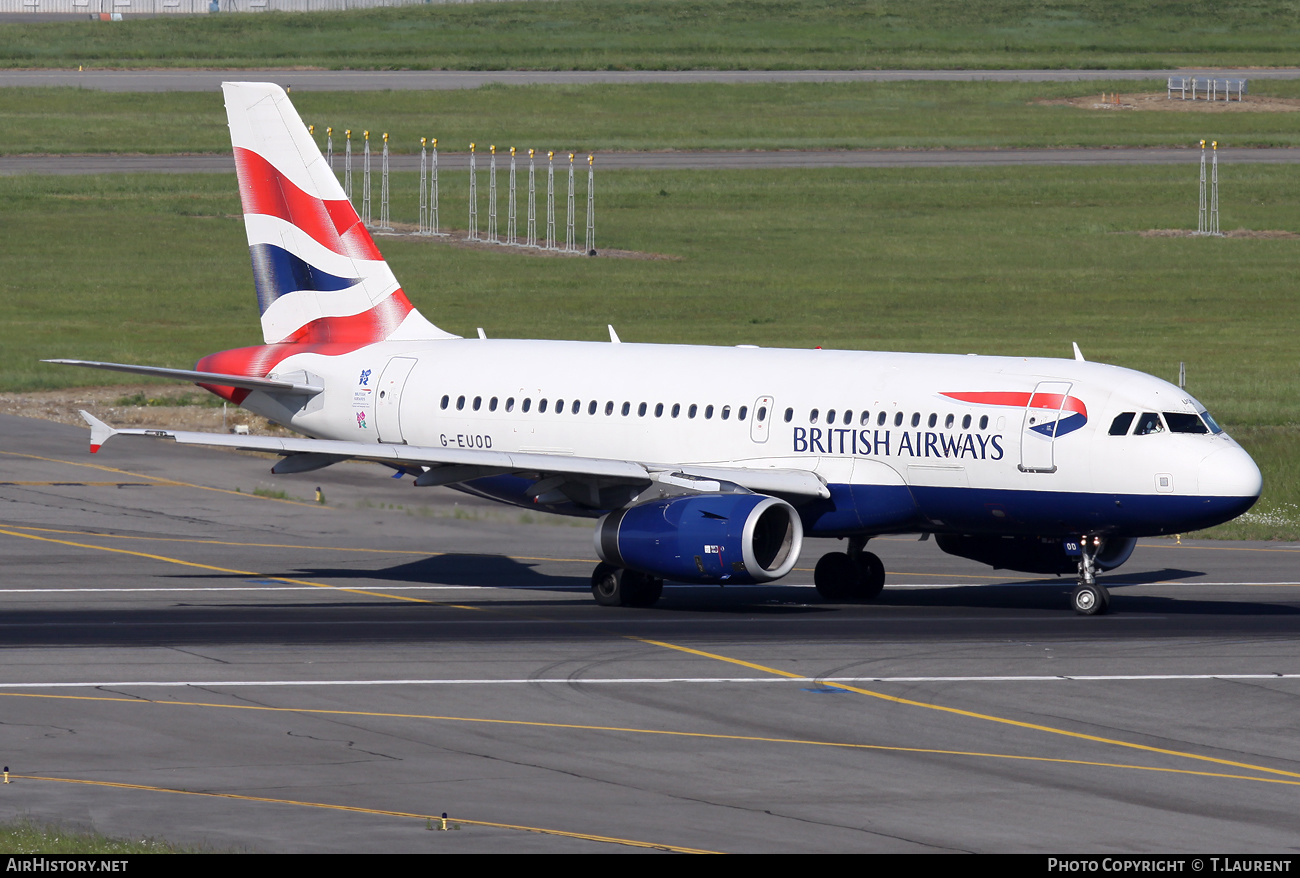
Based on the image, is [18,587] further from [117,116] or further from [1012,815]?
[117,116]

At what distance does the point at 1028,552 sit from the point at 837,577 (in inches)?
137

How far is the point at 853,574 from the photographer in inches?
1431

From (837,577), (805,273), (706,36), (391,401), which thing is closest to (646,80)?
(706,36)

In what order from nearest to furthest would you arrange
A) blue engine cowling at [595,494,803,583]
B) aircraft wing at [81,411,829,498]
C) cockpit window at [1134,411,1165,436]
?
1. blue engine cowling at [595,494,803,583]
2. cockpit window at [1134,411,1165,436]
3. aircraft wing at [81,411,829,498]

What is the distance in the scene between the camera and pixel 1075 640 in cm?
3134

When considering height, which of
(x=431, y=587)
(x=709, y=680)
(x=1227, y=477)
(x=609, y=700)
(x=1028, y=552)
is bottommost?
(x=609, y=700)

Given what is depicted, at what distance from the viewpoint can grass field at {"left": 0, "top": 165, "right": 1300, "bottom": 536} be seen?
228 feet

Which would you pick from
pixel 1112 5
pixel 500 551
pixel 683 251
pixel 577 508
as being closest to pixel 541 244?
pixel 683 251

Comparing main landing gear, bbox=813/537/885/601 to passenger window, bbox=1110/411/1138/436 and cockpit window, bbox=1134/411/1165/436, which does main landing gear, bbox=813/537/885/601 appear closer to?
passenger window, bbox=1110/411/1138/436

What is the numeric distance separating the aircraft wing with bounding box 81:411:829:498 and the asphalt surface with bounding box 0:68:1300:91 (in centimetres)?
9325

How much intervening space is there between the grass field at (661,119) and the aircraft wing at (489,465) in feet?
236

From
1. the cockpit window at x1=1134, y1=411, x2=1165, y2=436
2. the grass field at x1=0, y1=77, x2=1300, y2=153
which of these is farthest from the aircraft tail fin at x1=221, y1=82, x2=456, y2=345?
the grass field at x1=0, y1=77, x2=1300, y2=153

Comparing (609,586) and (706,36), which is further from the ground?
(706,36)

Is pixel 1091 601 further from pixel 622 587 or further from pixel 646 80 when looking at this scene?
pixel 646 80
